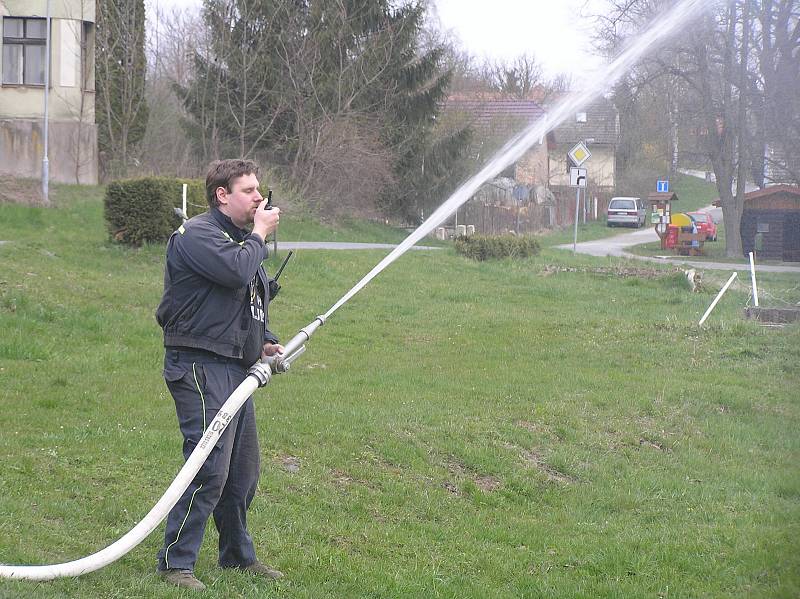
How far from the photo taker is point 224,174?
516cm

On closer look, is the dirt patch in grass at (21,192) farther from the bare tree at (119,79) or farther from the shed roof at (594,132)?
the shed roof at (594,132)

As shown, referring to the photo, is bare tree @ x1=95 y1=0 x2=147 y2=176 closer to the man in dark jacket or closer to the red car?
the red car

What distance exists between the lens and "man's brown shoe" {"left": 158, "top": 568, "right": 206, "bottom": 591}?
494 cm

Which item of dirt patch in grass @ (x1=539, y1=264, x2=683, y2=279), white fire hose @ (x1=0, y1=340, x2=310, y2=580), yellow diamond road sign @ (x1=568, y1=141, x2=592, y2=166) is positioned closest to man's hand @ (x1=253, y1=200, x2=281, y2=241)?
white fire hose @ (x1=0, y1=340, x2=310, y2=580)

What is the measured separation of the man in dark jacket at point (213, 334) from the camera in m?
4.97

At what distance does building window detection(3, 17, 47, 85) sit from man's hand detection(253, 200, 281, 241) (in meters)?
25.6

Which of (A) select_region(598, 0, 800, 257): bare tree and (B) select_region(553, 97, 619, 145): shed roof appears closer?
(A) select_region(598, 0, 800, 257): bare tree

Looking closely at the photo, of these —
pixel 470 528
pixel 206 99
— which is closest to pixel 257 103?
pixel 206 99

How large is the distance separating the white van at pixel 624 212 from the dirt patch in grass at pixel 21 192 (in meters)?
36.6

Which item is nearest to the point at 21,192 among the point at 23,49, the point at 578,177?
the point at 23,49

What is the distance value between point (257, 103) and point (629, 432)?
27.3 meters

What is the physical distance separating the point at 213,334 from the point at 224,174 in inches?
32.2

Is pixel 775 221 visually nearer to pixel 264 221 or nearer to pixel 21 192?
pixel 264 221

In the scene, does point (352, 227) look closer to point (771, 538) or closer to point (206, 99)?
point (206, 99)
